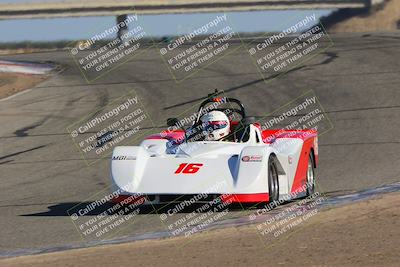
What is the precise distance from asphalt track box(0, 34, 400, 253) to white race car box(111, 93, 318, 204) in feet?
1.69

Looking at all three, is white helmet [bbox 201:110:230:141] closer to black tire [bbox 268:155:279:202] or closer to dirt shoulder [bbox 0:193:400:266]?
black tire [bbox 268:155:279:202]

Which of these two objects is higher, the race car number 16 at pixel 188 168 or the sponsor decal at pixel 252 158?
the race car number 16 at pixel 188 168

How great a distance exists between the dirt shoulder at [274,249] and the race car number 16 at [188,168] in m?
1.84

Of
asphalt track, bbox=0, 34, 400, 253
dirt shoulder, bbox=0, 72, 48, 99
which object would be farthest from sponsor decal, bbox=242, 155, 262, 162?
dirt shoulder, bbox=0, 72, 48, 99

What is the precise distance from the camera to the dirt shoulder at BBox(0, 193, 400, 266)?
8.37 m

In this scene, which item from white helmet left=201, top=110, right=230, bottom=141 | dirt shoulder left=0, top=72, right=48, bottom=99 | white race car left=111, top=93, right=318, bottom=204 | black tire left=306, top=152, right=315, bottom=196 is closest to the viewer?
white race car left=111, top=93, right=318, bottom=204

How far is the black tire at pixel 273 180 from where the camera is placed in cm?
1173

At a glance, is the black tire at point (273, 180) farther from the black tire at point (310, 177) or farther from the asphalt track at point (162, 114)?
the black tire at point (310, 177)

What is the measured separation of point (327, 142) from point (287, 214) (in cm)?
696

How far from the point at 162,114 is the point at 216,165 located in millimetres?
10363

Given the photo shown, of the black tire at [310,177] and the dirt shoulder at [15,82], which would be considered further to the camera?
the dirt shoulder at [15,82]

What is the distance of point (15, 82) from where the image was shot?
1125 inches

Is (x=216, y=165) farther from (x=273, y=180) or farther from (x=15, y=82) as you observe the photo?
(x=15, y=82)

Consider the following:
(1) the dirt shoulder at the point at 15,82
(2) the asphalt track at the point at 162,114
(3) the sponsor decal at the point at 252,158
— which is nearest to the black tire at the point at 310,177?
(2) the asphalt track at the point at 162,114
